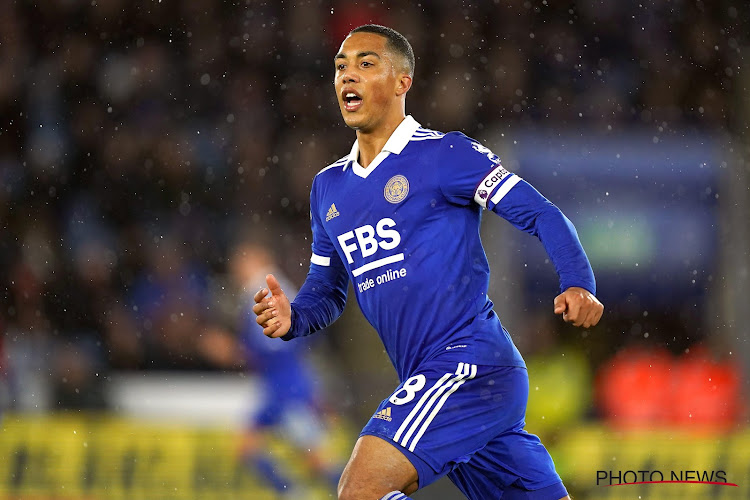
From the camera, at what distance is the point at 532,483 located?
12.1ft

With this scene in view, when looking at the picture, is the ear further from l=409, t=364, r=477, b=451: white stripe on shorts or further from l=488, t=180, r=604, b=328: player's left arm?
l=409, t=364, r=477, b=451: white stripe on shorts

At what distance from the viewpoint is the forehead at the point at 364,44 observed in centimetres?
393

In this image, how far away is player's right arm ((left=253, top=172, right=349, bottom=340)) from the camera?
3.76 m

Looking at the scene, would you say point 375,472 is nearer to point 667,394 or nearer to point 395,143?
point 395,143

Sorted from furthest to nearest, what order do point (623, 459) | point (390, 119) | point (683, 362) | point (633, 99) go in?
point (633, 99)
point (683, 362)
point (623, 459)
point (390, 119)

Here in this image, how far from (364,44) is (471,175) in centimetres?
71

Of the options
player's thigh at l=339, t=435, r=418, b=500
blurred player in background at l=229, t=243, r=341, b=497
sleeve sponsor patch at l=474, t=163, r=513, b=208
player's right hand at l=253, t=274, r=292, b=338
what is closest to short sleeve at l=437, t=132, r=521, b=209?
sleeve sponsor patch at l=474, t=163, r=513, b=208

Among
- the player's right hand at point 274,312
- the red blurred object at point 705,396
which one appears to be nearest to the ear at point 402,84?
the player's right hand at point 274,312

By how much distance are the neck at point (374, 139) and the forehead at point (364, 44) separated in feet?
0.90

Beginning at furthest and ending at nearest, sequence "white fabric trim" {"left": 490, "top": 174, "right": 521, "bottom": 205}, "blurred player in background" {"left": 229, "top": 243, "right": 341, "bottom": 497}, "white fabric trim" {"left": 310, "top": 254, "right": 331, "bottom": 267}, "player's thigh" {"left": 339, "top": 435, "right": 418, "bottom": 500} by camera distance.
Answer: "blurred player in background" {"left": 229, "top": 243, "right": 341, "bottom": 497} < "white fabric trim" {"left": 310, "top": 254, "right": 331, "bottom": 267} < "white fabric trim" {"left": 490, "top": 174, "right": 521, "bottom": 205} < "player's thigh" {"left": 339, "top": 435, "right": 418, "bottom": 500}

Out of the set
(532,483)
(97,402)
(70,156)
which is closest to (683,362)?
(97,402)

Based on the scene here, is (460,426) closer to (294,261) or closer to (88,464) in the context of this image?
(88,464)

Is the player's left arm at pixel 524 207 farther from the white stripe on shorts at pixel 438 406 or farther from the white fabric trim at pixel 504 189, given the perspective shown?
the white stripe on shorts at pixel 438 406

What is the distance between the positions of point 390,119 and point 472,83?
7.86m
